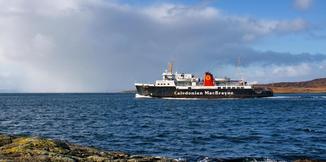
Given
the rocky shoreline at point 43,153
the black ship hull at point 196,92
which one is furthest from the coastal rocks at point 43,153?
the black ship hull at point 196,92

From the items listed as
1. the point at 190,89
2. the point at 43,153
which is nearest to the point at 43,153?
the point at 43,153

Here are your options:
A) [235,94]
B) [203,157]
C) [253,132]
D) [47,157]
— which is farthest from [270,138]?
[235,94]

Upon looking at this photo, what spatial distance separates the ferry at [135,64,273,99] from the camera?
154250 millimetres

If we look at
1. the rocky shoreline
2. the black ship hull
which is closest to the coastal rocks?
the rocky shoreline

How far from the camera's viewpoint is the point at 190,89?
15512cm

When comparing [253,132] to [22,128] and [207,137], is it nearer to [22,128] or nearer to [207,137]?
→ [207,137]

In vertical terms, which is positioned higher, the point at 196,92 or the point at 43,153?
the point at 196,92

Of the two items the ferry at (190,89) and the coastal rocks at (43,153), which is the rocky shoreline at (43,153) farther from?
the ferry at (190,89)

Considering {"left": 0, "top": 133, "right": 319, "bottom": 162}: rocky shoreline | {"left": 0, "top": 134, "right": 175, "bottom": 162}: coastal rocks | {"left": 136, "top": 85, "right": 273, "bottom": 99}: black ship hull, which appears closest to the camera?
{"left": 0, "top": 133, "right": 319, "bottom": 162}: rocky shoreline

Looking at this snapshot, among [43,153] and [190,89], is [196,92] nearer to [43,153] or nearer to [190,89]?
[190,89]

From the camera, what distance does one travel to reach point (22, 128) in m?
49.8

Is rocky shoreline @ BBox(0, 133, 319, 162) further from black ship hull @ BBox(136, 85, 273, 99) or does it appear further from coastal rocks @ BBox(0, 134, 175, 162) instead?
black ship hull @ BBox(136, 85, 273, 99)

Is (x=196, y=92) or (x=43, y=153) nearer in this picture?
(x=43, y=153)

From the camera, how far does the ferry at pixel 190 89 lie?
154m
